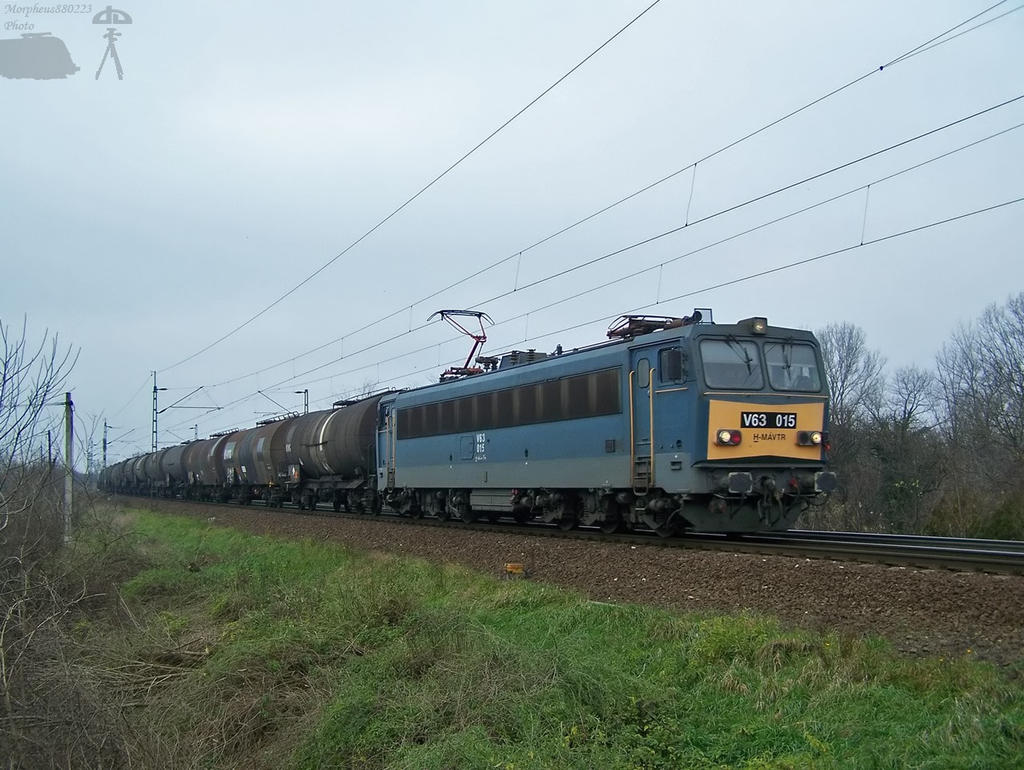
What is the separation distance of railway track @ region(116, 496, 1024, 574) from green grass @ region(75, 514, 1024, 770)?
2730mm

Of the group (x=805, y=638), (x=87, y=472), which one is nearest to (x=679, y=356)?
(x=805, y=638)

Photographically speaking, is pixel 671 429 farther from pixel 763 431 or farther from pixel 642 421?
pixel 763 431

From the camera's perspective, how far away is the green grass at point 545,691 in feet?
18.8

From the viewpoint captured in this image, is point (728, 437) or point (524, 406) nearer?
point (728, 437)

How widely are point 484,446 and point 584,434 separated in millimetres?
3752

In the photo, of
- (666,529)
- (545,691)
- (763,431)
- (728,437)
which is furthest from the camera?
(666,529)

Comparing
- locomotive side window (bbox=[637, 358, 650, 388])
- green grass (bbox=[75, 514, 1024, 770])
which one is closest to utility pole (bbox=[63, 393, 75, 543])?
green grass (bbox=[75, 514, 1024, 770])

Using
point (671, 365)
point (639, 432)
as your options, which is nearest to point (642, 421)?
point (639, 432)

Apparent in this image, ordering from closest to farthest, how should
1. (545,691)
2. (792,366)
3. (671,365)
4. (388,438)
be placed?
(545,691), (671,365), (792,366), (388,438)

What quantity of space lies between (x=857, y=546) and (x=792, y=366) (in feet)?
10.1

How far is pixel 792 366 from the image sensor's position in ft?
44.8

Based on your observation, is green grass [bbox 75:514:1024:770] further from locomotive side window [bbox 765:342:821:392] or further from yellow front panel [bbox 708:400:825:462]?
locomotive side window [bbox 765:342:821:392]

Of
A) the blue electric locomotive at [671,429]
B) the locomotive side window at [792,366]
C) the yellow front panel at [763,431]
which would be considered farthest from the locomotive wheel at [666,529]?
the locomotive side window at [792,366]

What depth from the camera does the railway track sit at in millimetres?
9375
